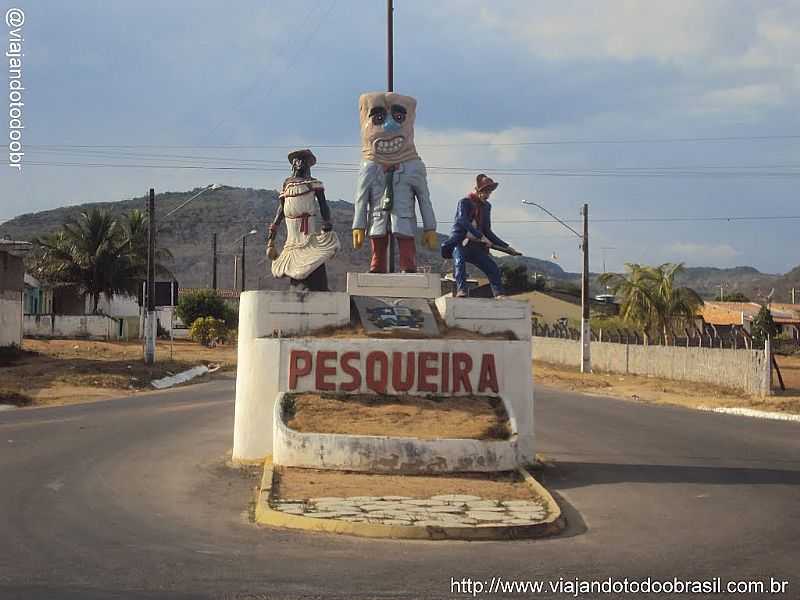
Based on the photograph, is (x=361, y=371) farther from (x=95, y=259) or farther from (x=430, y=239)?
(x=95, y=259)

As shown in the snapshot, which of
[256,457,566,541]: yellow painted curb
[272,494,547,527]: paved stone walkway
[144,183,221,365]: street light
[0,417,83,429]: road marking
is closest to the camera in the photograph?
[256,457,566,541]: yellow painted curb

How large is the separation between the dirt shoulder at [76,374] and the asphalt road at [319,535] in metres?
8.81

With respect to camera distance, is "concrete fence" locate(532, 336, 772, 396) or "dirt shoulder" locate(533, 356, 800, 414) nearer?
"dirt shoulder" locate(533, 356, 800, 414)

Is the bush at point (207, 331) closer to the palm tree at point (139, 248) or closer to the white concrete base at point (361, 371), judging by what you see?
the palm tree at point (139, 248)

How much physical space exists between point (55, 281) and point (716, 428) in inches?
1749

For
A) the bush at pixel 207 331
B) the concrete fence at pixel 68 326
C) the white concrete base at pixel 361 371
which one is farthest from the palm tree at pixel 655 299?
the white concrete base at pixel 361 371

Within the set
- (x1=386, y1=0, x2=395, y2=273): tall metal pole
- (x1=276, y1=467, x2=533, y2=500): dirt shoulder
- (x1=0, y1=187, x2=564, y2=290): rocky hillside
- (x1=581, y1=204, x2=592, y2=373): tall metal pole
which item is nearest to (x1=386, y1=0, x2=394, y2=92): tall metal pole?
(x1=386, y1=0, x2=395, y2=273): tall metal pole

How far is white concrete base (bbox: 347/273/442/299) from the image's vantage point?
1525cm

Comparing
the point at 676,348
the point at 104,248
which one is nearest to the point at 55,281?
the point at 104,248

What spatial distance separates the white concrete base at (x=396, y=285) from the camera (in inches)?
600

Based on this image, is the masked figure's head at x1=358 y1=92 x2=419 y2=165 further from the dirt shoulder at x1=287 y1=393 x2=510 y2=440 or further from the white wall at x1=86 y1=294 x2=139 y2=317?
the white wall at x1=86 y1=294 x2=139 y2=317

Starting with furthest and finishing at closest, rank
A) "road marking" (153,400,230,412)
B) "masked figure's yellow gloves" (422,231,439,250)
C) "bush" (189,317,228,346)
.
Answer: "bush" (189,317,228,346)
"road marking" (153,400,230,412)
"masked figure's yellow gloves" (422,231,439,250)

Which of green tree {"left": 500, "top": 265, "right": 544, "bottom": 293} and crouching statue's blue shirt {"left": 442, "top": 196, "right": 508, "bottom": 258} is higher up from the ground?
green tree {"left": 500, "top": 265, "right": 544, "bottom": 293}

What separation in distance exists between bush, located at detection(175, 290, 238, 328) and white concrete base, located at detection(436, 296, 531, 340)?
149 ft
